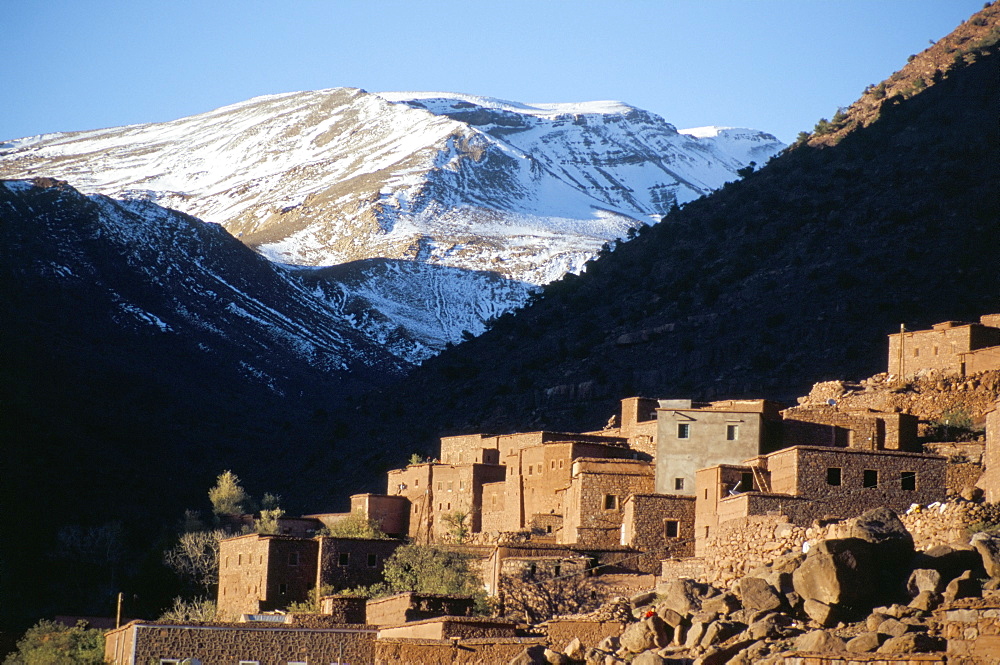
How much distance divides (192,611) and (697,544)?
17.3 m

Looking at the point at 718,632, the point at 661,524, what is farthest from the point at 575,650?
the point at 661,524

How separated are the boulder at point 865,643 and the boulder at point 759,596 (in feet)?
11.5

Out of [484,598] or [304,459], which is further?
[304,459]

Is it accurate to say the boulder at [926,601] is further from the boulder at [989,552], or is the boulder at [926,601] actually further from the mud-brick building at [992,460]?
the mud-brick building at [992,460]

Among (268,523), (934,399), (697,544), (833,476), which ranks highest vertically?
(934,399)

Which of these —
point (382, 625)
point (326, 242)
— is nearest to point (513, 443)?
point (382, 625)

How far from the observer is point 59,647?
125 feet

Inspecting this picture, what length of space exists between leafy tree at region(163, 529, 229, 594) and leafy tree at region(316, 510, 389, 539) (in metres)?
4.18

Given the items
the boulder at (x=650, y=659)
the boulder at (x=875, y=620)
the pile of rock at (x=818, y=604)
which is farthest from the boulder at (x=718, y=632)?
the boulder at (x=875, y=620)

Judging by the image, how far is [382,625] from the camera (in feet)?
111

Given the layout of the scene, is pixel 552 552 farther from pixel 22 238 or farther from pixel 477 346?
pixel 22 238

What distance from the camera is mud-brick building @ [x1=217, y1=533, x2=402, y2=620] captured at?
43.1 meters

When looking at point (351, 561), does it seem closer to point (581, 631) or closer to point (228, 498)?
point (581, 631)

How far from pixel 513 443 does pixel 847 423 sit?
43.5ft
